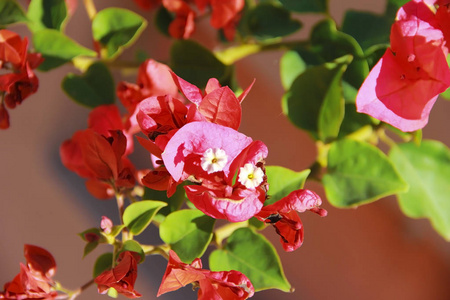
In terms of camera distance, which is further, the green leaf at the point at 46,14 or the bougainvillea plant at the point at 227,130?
the green leaf at the point at 46,14

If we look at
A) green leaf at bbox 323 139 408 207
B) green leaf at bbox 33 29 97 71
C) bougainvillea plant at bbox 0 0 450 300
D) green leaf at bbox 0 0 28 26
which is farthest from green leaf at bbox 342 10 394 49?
green leaf at bbox 0 0 28 26

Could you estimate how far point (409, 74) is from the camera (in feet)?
1.84

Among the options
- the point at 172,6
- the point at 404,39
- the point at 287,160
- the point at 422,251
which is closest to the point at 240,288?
the point at 404,39

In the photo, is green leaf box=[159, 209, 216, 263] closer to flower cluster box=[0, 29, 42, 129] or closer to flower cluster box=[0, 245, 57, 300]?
flower cluster box=[0, 245, 57, 300]

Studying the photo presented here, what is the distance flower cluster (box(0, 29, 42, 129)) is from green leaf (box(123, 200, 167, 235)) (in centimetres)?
22

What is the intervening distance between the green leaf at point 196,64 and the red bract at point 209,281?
331 millimetres

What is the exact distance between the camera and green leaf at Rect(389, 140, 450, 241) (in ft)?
2.79

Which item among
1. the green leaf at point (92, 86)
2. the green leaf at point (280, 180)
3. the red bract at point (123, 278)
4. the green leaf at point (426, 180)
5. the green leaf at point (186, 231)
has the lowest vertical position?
the green leaf at point (426, 180)

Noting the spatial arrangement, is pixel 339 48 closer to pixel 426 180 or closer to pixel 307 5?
pixel 307 5

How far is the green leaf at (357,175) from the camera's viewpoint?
2.05 ft

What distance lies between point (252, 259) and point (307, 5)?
0.41 m

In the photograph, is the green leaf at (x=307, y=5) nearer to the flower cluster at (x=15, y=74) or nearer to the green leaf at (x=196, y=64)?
the green leaf at (x=196, y=64)

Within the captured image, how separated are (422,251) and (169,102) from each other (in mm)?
1009

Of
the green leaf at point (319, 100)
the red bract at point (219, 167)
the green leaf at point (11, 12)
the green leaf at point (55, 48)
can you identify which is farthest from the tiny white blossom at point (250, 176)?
the green leaf at point (11, 12)
